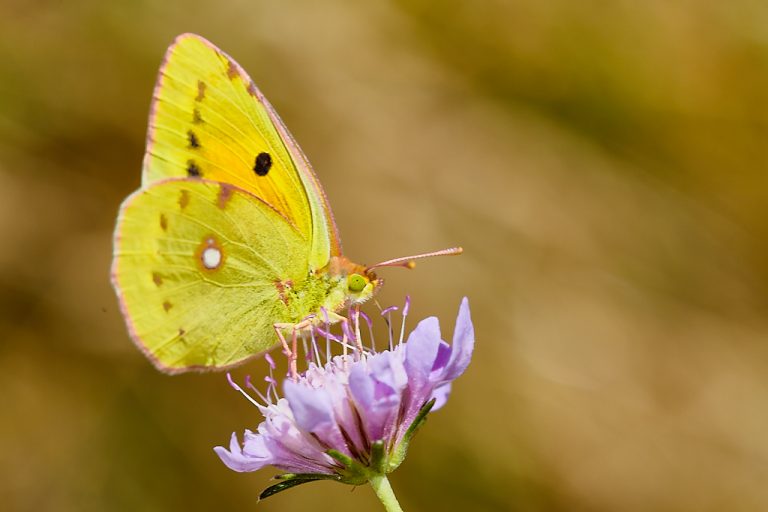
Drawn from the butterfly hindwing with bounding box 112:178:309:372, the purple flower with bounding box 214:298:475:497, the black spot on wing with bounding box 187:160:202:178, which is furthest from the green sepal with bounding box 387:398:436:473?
the black spot on wing with bounding box 187:160:202:178

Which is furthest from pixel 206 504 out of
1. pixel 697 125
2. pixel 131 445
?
pixel 697 125

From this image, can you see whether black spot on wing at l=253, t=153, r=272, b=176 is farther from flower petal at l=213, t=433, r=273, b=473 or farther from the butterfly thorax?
flower petal at l=213, t=433, r=273, b=473

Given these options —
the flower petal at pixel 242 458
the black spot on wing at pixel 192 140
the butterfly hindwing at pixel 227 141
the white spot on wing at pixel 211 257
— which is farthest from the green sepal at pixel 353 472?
the black spot on wing at pixel 192 140

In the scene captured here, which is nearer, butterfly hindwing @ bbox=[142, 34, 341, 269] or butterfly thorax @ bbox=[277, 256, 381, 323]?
butterfly thorax @ bbox=[277, 256, 381, 323]

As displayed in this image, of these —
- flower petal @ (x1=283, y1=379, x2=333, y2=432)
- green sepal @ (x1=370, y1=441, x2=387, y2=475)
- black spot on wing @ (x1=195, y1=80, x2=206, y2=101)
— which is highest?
black spot on wing @ (x1=195, y1=80, x2=206, y2=101)

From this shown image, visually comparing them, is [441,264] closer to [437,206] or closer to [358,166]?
[437,206]

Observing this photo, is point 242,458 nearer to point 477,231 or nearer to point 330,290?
point 330,290
